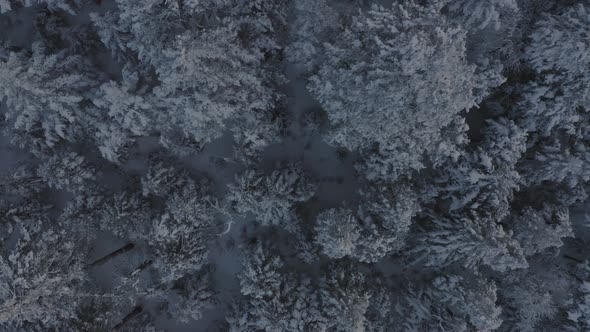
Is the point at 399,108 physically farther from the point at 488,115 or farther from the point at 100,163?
the point at 100,163

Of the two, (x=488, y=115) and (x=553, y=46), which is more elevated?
(x=553, y=46)

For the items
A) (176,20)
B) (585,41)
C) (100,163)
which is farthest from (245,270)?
(585,41)

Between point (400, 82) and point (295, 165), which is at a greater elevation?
point (400, 82)

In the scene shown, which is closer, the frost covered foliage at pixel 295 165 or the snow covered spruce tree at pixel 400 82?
the snow covered spruce tree at pixel 400 82

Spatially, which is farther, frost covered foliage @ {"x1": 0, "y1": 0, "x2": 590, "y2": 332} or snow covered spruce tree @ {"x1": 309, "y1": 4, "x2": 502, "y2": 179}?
frost covered foliage @ {"x1": 0, "y1": 0, "x2": 590, "y2": 332}

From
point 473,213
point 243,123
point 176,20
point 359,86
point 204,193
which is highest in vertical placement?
point 176,20

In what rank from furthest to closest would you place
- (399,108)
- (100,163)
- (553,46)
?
(100,163)
(553,46)
(399,108)

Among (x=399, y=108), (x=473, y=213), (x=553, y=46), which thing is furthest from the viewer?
(x=473, y=213)

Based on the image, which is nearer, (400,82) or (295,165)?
(400,82)
